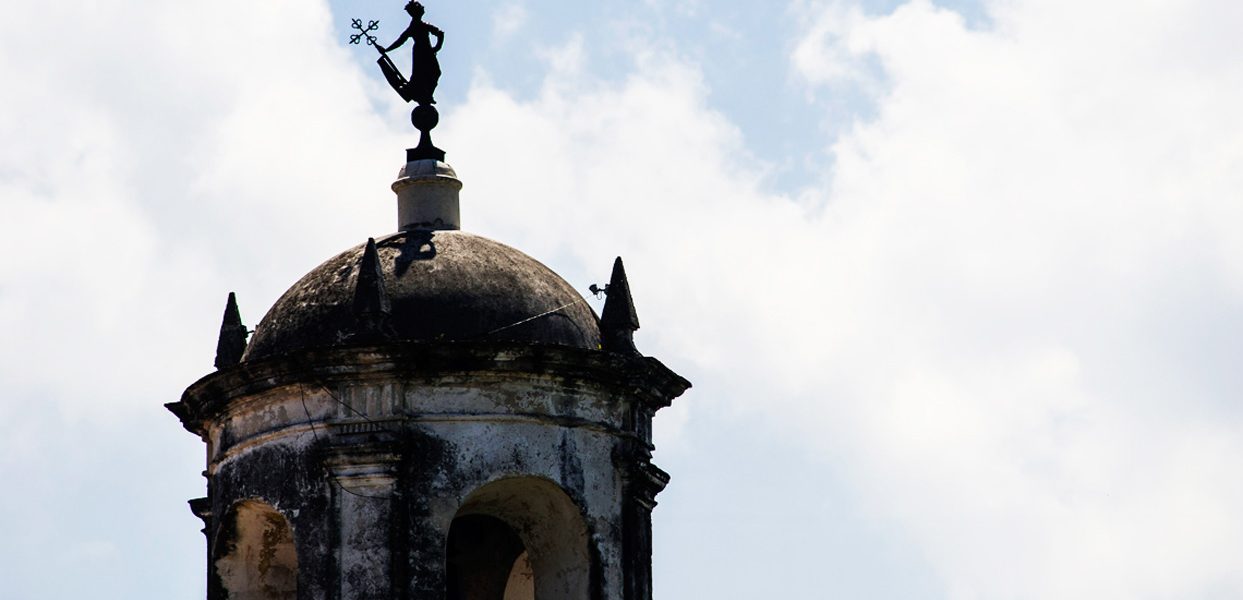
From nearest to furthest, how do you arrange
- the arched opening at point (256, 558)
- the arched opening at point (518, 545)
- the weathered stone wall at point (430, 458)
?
the weathered stone wall at point (430, 458) → the arched opening at point (518, 545) → the arched opening at point (256, 558)

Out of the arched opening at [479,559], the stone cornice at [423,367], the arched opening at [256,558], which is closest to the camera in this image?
the stone cornice at [423,367]

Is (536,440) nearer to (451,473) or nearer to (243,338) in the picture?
(451,473)

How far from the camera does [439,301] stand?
969 inches

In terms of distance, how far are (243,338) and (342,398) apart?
1.77 meters

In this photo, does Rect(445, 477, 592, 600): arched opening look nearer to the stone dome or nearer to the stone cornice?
the stone cornice

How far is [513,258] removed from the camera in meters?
25.3

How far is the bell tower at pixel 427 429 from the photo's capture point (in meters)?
24.1

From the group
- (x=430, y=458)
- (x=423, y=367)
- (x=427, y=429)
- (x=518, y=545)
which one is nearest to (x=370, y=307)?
(x=423, y=367)

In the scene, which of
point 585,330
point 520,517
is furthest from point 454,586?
point 585,330

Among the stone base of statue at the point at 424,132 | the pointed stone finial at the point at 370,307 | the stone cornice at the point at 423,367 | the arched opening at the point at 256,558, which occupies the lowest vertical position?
the arched opening at the point at 256,558

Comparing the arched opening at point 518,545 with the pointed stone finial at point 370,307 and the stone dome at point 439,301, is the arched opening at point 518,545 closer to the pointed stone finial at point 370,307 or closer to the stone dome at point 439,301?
the stone dome at point 439,301

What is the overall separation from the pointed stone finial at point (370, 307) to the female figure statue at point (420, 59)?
112 inches

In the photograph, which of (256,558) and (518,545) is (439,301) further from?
(256,558)

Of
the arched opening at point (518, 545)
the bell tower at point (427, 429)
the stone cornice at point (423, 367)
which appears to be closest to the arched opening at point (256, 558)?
the bell tower at point (427, 429)
